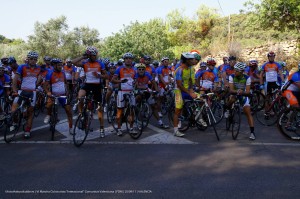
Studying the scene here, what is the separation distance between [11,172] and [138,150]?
2.47 metres

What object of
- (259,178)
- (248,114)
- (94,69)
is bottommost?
(259,178)

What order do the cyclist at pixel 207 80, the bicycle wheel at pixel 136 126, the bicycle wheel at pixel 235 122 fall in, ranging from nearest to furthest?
1. the bicycle wheel at pixel 235 122
2. the bicycle wheel at pixel 136 126
3. the cyclist at pixel 207 80

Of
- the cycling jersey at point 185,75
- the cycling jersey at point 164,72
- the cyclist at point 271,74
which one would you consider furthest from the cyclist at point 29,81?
the cyclist at point 271,74

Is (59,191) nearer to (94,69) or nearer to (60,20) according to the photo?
(94,69)

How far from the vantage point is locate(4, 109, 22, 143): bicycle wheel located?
291 inches

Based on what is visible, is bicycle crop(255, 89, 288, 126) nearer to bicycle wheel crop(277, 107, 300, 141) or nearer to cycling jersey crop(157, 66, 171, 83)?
bicycle wheel crop(277, 107, 300, 141)

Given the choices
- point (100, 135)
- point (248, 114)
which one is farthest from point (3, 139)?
point (248, 114)

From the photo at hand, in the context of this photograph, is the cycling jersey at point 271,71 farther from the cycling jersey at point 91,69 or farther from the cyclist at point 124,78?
the cycling jersey at point 91,69

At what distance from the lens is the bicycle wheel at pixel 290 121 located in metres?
7.60

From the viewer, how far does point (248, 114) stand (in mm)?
7719

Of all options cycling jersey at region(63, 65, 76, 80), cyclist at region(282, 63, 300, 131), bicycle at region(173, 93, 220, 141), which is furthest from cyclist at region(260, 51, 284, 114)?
cycling jersey at region(63, 65, 76, 80)

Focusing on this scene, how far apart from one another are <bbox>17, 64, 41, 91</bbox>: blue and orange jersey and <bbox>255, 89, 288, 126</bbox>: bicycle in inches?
252

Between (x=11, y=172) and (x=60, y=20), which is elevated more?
(x=60, y=20)

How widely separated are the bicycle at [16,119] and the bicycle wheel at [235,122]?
491cm
